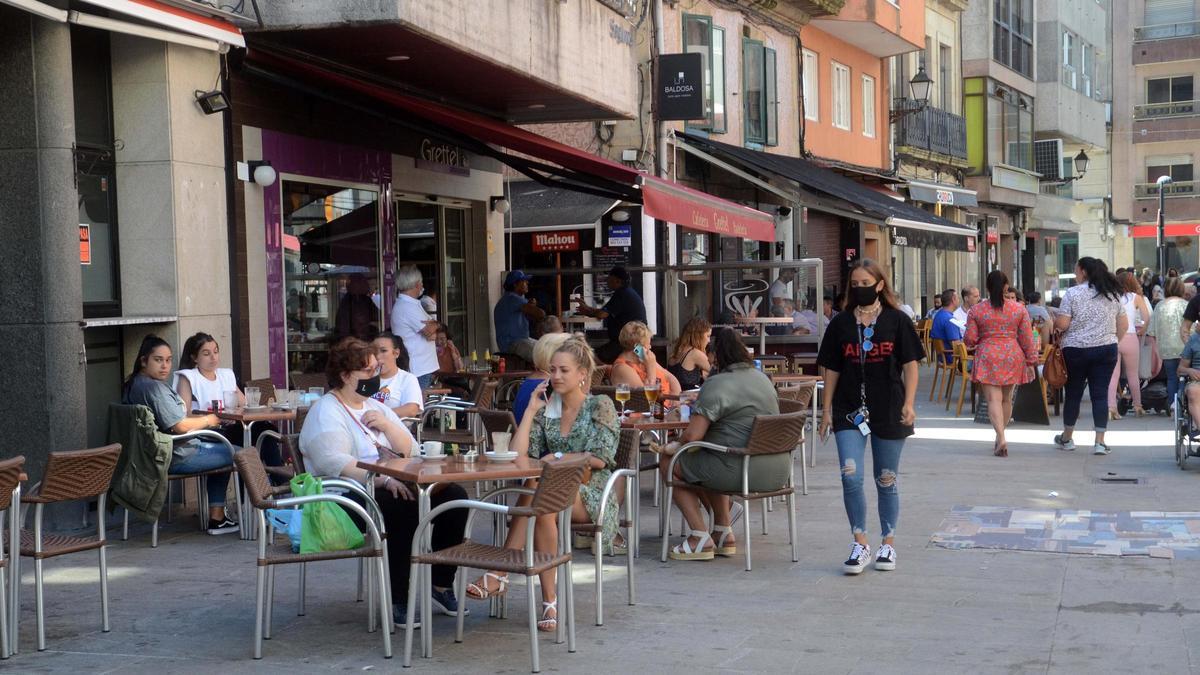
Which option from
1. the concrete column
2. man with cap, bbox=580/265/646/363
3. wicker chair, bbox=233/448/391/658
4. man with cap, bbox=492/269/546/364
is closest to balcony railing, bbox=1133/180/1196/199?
man with cap, bbox=580/265/646/363

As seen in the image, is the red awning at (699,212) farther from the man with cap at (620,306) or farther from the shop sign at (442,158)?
the shop sign at (442,158)

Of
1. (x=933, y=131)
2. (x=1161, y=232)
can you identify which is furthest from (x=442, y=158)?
(x=1161, y=232)

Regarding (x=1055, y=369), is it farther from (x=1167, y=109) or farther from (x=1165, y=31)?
(x=1165, y=31)

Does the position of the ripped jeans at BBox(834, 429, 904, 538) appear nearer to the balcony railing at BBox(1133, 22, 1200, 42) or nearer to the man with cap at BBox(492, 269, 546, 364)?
the man with cap at BBox(492, 269, 546, 364)

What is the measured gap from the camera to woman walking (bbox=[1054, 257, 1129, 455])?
13.5 metres

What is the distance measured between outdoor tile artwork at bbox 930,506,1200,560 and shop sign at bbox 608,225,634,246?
10147 mm

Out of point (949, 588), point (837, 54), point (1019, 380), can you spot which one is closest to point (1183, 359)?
point (1019, 380)

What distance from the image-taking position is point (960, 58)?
35.7 m

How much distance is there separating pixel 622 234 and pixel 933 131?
15.2 metres

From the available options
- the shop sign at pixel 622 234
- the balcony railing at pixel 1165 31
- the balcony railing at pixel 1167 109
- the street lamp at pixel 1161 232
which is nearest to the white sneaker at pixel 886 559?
the shop sign at pixel 622 234

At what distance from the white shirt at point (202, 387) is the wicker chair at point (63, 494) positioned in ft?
9.85

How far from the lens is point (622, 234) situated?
19984 millimetres

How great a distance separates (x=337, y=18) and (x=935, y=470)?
6.17 m

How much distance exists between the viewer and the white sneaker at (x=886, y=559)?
8203 millimetres
